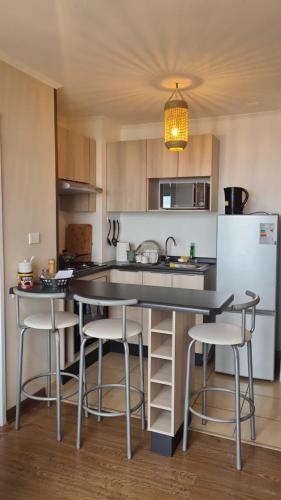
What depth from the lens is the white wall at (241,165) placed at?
3906 millimetres

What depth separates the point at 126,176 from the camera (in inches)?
163

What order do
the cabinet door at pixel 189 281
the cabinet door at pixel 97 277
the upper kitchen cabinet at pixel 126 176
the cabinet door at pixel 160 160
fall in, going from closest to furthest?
the cabinet door at pixel 97 277, the cabinet door at pixel 189 281, the cabinet door at pixel 160 160, the upper kitchen cabinet at pixel 126 176

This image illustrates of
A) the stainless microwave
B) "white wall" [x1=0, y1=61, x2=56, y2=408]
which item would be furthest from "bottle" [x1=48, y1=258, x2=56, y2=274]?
the stainless microwave

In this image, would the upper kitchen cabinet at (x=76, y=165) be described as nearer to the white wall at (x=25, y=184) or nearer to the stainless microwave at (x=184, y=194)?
the white wall at (x=25, y=184)

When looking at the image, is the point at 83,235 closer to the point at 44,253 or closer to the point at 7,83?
the point at 44,253

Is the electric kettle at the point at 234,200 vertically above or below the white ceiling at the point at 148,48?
below

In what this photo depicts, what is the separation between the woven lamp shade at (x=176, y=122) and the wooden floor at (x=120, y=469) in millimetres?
2018

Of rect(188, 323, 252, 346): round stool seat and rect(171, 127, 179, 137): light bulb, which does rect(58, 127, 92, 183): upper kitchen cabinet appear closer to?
rect(171, 127, 179, 137): light bulb

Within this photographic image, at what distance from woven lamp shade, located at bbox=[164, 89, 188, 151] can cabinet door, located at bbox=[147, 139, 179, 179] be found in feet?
3.98

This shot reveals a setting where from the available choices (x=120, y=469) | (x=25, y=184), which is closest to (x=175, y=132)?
(x=25, y=184)

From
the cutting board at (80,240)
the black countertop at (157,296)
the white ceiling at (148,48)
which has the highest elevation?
the white ceiling at (148,48)

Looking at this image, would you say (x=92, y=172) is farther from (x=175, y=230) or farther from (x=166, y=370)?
(x=166, y=370)

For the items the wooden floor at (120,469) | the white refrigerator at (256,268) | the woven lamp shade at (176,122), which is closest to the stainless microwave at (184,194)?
the white refrigerator at (256,268)

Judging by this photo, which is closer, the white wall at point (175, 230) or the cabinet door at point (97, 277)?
the cabinet door at point (97, 277)
